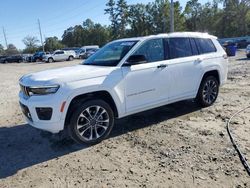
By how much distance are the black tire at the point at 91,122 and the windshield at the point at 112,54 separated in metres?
0.91

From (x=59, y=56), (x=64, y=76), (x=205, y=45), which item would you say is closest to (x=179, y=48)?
(x=205, y=45)

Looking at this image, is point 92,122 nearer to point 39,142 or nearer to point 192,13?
point 39,142

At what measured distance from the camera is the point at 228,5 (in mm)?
68812

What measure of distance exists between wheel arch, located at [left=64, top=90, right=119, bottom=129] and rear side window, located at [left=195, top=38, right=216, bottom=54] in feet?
8.80

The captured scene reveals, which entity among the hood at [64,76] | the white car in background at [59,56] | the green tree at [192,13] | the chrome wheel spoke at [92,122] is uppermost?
the green tree at [192,13]

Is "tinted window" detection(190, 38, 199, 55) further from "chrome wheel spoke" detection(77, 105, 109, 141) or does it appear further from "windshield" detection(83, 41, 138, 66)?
"chrome wheel spoke" detection(77, 105, 109, 141)

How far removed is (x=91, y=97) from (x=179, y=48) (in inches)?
95.3

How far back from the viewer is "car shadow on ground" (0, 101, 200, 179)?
15.0 feet

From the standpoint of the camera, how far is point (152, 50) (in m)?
5.75

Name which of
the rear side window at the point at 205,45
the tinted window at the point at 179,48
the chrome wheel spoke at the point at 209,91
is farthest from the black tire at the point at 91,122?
the rear side window at the point at 205,45

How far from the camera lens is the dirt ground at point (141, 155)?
3.78 metres

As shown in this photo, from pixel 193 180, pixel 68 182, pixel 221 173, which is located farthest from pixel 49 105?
pixel 221 173

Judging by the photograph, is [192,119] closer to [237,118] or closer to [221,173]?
[237,118]

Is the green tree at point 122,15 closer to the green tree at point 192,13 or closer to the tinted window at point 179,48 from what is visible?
the green tree at point 192,13
